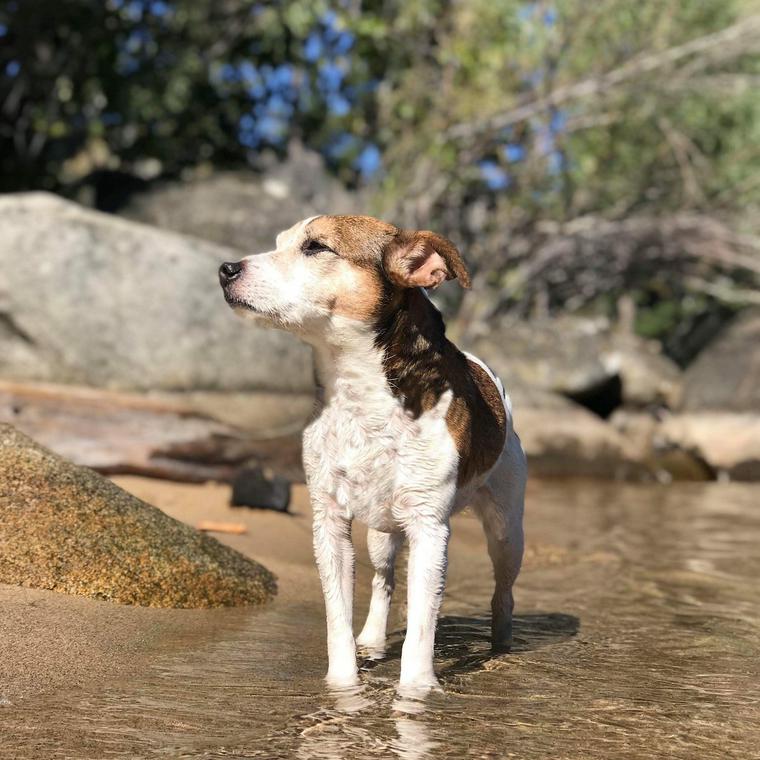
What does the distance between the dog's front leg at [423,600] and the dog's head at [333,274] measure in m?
0.91

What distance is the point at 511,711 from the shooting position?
426 cm

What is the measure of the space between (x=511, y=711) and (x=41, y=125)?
11871 millimetres

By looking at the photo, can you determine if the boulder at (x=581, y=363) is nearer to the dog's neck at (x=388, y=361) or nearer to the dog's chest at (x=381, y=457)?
the dog's neck at (x=388, y=361)

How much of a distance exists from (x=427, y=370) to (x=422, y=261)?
1.48ft

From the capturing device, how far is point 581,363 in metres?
19.1

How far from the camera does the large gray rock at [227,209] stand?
1312 centimetres

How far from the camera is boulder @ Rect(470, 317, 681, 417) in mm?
18406

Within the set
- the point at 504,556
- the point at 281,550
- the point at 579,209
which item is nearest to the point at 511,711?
the point at 504,556

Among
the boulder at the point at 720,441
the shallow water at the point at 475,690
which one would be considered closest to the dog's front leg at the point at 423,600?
the shallow water at the point at 475,690

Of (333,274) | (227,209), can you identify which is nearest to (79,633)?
(333,274)

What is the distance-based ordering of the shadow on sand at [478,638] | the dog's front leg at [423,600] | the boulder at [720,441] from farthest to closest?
the boulder at [720,441], the shadow on sand at [478,638], the dog's front leg at [423,600]

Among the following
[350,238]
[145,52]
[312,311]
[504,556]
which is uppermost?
[145,52]

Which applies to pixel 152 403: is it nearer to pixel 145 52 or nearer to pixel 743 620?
pixel 743 620

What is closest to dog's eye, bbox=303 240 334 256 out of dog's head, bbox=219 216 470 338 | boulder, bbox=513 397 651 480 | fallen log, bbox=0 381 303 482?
dog's head, bbox=219 216 470 338
